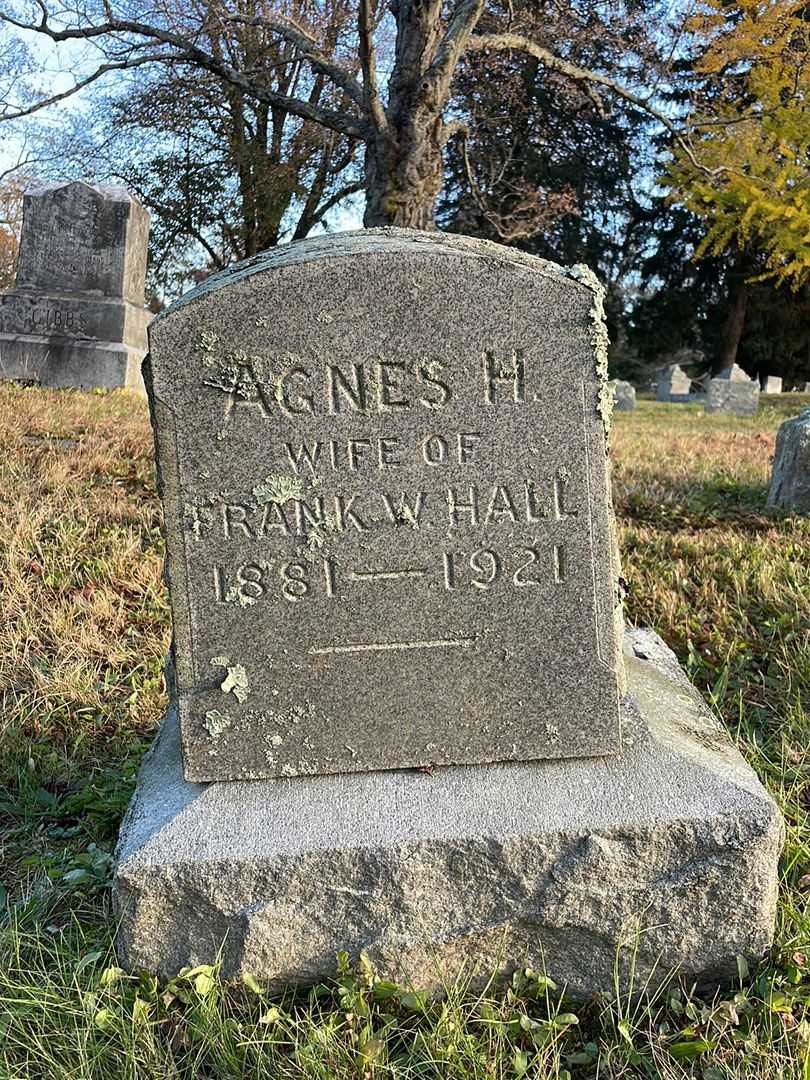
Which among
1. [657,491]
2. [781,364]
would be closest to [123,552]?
[657,491]

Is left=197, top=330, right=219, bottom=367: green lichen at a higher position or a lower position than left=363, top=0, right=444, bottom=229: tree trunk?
lower

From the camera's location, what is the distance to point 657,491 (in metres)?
5.77

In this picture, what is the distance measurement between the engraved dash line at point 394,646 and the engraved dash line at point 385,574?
16 centimetres

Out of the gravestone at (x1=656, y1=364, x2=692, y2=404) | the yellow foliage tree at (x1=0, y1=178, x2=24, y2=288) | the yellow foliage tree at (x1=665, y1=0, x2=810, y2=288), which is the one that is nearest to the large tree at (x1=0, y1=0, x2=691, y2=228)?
the yellow foliage tree at (x1=665, y1=0, x2=810, y2=288)

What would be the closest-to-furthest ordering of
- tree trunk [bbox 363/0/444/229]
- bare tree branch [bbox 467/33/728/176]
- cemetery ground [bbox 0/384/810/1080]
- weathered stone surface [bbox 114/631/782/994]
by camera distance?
cemetery ground [bbox 0/384/810/1080] < weathered stone surface [bbox 114/631/782/994] < tree trunk [bbox 363/0/444/229] < bare tree branch [bbox 467/33/728/176]

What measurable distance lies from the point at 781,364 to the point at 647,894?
31.2 metres

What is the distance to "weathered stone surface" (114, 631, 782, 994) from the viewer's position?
6.03ft

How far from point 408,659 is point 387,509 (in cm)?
37

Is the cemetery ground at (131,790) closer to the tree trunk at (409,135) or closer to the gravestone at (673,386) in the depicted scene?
the tree trunk at (409,135)

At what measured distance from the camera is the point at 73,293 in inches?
377

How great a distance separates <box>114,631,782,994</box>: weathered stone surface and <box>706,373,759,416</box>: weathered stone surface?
630 inches

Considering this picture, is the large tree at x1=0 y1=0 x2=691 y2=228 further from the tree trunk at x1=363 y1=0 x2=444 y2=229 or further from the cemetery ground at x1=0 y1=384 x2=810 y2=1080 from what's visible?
the cemetery ground at x1=0 y1=384 x2=810 y2=1080

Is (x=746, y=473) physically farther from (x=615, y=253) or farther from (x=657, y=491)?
(x=615, y=253)

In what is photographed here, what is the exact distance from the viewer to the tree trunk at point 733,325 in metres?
27.2
